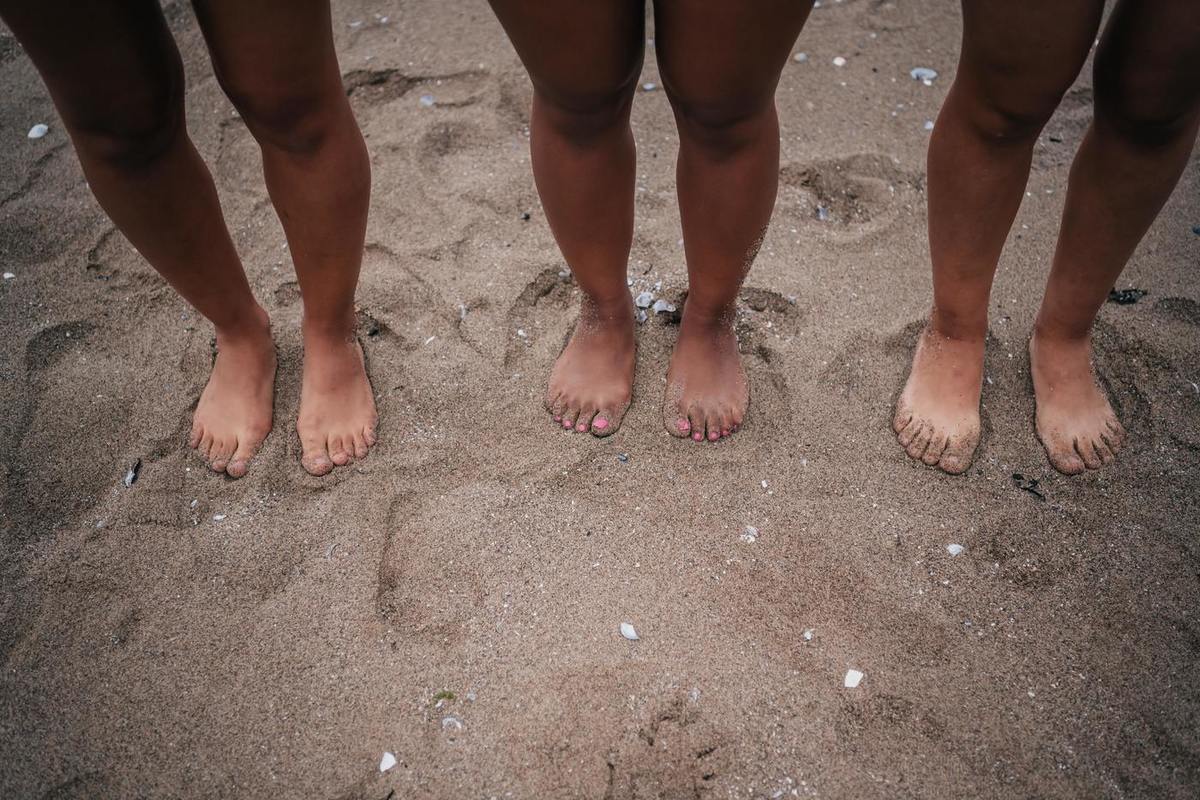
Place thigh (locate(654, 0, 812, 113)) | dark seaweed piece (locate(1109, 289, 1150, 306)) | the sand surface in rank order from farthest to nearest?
dark seaweed piece (locate(1109, 289, 1150, 306))
the sand surface
thigh (locate(654, 0, 812, 113))

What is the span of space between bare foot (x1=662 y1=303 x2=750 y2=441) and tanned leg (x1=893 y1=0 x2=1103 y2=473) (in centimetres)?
37

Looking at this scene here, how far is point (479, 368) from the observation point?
80.4 inches

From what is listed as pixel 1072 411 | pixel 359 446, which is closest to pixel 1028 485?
pixel 1072 411

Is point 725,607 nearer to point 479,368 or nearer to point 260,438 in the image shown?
point 479,368

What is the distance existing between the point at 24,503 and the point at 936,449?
2.00 meters

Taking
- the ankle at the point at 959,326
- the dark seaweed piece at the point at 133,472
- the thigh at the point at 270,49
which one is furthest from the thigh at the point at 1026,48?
the dark seaweed piece at the point at 133,472

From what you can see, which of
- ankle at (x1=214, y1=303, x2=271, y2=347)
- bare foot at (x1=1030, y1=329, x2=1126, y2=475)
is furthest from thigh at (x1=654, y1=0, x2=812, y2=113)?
ankle at (x1=214, y1=303, x2=271, y2=347)

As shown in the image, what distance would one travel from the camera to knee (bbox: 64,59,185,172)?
140 centimetres

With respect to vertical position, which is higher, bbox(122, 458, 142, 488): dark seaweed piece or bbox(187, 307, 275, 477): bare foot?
bbox(187, 307, 275, 477): bare foot

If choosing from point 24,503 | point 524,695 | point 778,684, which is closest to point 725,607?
point 778,684

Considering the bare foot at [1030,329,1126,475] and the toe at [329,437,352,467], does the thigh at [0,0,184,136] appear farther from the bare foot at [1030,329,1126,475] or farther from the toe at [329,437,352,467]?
the bare foot at [1030,329,1126,475]

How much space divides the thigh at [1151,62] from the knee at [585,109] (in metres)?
0.79

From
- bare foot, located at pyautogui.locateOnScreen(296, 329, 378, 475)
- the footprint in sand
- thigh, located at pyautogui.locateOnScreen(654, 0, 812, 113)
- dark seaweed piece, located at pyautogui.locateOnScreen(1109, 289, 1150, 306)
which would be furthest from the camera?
the footprint in sand

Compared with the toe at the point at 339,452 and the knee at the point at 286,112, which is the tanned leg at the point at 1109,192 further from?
the toe at the point at 339,452
